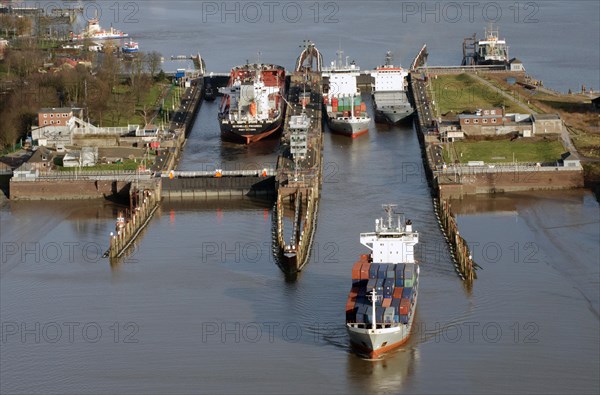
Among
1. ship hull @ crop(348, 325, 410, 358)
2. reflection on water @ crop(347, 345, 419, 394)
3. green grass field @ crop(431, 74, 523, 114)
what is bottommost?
reflection on water @ crop(347, 345, 419, 394)

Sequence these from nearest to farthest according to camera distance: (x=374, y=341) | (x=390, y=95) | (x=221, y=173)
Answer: (x=374, y=341) → (x=221, y=173) → (x=390, y=95)

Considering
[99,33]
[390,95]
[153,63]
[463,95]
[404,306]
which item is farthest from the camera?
[99,33]

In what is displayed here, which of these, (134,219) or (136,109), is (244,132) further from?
(134,219)

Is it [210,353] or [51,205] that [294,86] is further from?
[210,353]

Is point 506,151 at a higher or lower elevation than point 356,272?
higher

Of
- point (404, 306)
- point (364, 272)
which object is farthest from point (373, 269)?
point (404, 306)

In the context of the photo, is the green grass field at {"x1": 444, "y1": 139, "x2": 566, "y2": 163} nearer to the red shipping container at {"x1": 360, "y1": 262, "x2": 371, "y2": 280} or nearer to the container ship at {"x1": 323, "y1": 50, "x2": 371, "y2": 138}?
the container ship at {"x1": 323, "y1": 50, "x2": 371, "y2": 138}

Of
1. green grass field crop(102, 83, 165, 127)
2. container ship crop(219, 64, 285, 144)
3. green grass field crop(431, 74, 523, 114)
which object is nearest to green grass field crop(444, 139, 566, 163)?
green grass field crop(431, 74, 523, 114)
